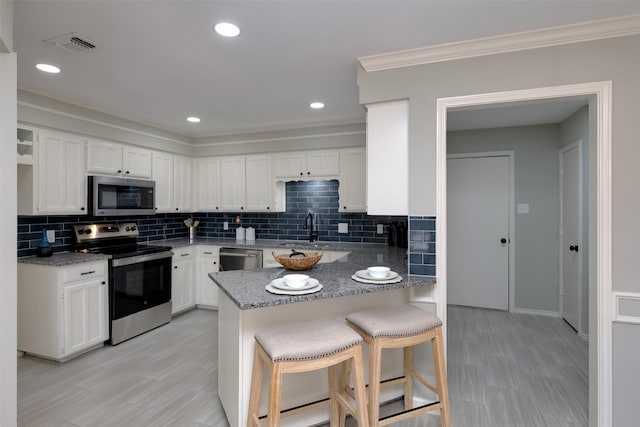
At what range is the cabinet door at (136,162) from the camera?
155 inches

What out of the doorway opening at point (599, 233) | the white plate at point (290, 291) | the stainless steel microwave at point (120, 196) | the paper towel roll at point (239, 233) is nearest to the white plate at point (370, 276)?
the white plate at point (290, 291)

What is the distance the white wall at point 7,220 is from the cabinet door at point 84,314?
1656 mm

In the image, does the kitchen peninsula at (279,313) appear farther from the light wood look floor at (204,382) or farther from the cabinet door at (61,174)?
the cabinet door at (61,174)

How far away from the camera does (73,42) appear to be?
7.13 feet

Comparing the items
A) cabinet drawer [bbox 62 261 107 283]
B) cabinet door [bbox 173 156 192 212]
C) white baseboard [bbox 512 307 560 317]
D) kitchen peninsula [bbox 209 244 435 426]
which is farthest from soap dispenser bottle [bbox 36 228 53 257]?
white baseboard [bbox 512 307 560 317]

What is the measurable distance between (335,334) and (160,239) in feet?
12.8

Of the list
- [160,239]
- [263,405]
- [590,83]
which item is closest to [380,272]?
[263,405]

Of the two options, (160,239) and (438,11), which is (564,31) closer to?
(438,11)

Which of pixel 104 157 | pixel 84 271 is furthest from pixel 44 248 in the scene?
pixel 104 157

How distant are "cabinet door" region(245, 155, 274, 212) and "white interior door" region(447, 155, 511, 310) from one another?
2.50 m

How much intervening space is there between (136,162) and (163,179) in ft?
1.46

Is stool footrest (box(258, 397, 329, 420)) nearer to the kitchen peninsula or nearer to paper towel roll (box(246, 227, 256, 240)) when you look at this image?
the kitchen peninsula

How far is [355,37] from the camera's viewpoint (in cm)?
210

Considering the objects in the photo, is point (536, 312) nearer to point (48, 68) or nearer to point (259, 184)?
point (259, 184)
